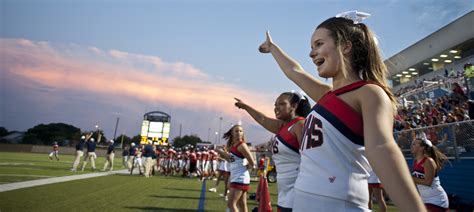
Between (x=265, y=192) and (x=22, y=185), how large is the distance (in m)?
8.36

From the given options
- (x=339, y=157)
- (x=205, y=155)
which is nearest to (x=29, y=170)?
(x=205, y=155)

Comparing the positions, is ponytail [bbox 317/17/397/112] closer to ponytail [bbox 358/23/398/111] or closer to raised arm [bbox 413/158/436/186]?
ponytail [bbox 358/23/398/111]

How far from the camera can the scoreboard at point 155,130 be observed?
3434 cm

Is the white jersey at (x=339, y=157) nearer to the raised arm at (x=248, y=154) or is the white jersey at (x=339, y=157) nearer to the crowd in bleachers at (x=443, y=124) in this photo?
the raised arm at (x=248, y=154)

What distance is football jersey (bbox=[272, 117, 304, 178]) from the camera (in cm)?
335

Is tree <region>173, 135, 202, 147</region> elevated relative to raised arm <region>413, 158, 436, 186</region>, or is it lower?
elevated

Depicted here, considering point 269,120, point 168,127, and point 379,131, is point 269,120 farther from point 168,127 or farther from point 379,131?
point 168,127

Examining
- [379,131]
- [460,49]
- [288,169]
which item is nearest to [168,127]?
[460,49]

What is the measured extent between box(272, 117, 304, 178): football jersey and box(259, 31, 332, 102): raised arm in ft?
3.49

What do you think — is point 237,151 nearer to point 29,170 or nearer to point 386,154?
point 386,154

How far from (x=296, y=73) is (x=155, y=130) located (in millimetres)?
34133

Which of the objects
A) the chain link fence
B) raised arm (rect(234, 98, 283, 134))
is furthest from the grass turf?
the chain link fence

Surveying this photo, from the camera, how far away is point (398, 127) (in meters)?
16.0

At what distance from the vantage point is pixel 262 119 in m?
4.15
